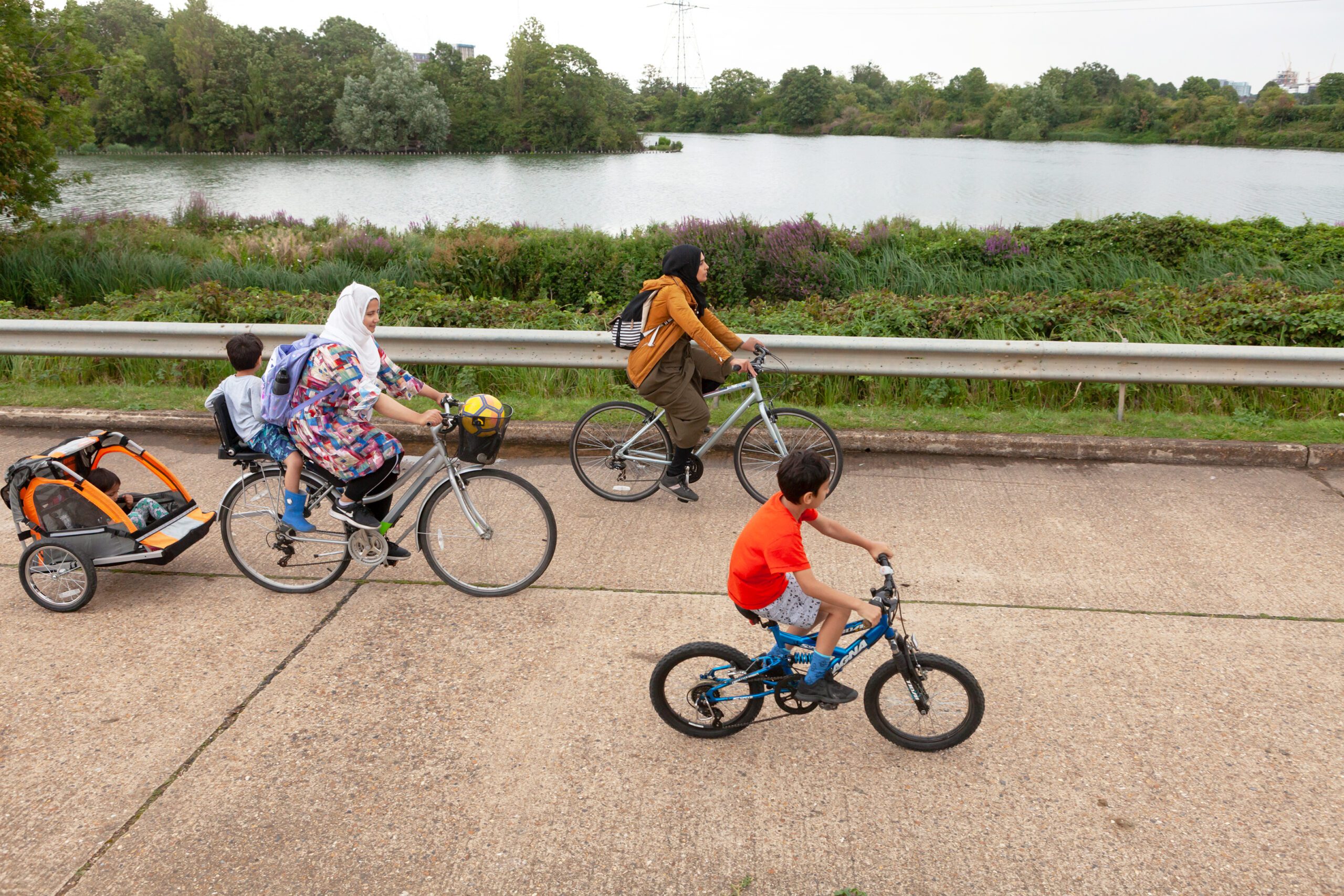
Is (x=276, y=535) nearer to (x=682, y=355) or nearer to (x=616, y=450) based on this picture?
(x=616, y=450)

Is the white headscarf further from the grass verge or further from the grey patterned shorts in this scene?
the grass verge

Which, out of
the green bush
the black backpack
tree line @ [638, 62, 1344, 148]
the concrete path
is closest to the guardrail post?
the concrete path

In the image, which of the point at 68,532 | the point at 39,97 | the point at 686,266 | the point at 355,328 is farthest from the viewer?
the point at 39,97

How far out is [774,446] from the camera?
5.95m

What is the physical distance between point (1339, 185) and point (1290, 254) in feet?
65.5

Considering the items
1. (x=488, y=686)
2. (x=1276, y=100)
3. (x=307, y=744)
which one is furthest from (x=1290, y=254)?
(x=1276, y=100)

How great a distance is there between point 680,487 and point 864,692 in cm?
250

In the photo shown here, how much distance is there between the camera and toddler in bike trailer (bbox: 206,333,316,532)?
4.70 metres

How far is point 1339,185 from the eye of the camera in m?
27.2

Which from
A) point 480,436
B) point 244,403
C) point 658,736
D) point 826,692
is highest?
point 244,403

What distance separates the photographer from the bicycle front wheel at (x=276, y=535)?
4820mm

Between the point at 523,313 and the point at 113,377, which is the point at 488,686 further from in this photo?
the point at 113,377

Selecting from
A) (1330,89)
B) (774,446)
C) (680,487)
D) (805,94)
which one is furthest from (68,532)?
(805,94)

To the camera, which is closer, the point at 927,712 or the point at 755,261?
the point at 927,712
